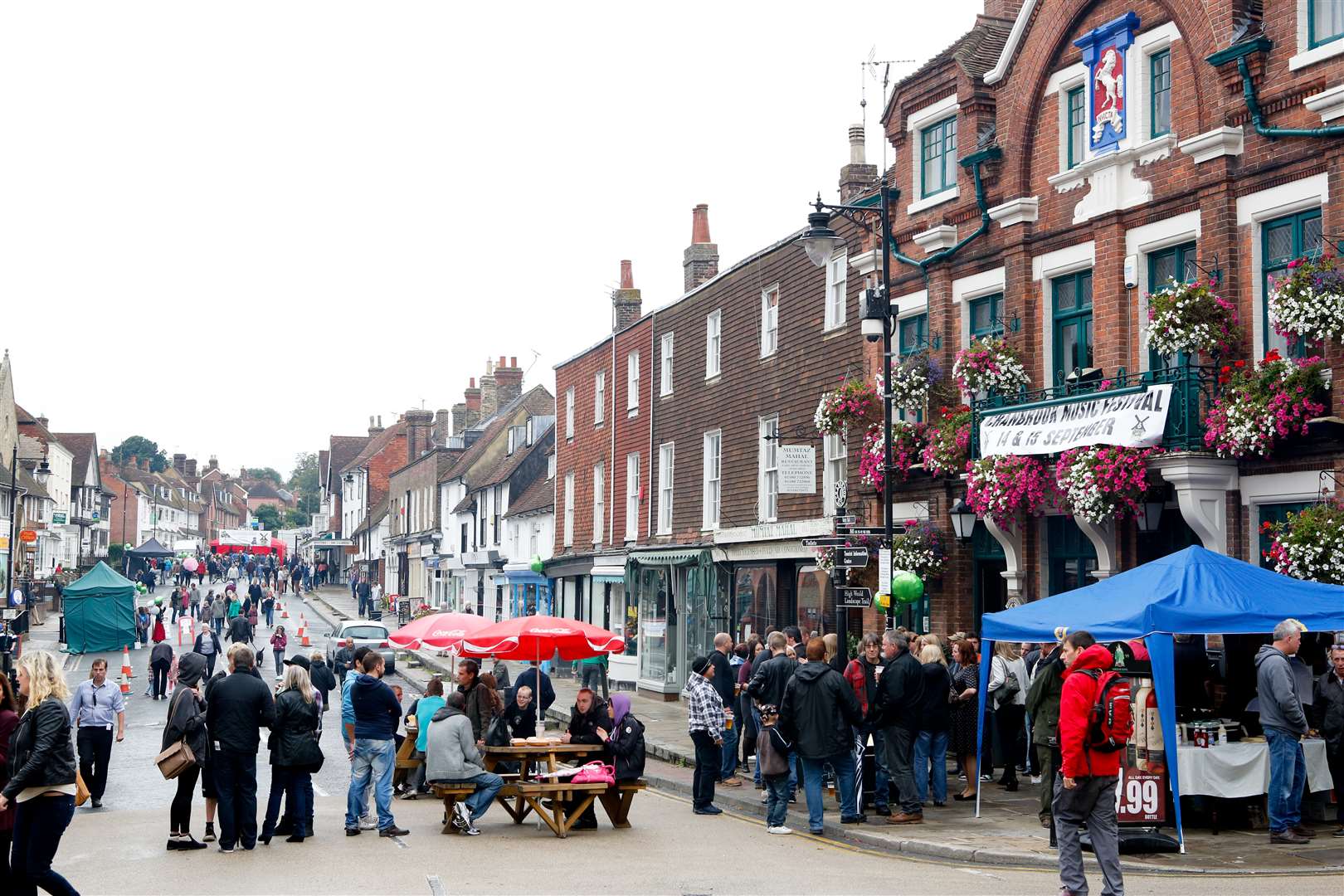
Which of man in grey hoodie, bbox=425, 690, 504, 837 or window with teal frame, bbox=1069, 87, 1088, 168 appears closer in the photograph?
man in grey hoodie, bbox=425, 690, 504, 837

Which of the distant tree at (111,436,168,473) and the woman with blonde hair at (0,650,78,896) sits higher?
the distant tree at (111,436,168,473)

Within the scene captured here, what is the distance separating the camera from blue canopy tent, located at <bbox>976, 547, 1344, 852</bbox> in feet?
42.9

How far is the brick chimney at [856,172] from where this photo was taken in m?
28.2

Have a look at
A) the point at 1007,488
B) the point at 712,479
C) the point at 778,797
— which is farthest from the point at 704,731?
the point at 712,479

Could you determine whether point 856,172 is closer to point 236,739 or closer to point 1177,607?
point 1177,607

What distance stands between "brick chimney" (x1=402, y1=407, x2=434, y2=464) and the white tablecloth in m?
69.0

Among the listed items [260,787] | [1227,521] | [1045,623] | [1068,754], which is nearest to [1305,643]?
[1227,521]

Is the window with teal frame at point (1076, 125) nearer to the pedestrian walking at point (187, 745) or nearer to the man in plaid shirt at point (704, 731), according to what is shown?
the man in plaid shirt at point (704, 731)

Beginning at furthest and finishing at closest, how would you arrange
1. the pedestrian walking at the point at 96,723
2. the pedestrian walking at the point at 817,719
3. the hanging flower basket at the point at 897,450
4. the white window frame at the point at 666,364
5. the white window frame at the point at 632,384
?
the white window frame at the point at 632,384
the white window frame at the point at 666,364
the hanging flower basket at the point at 897,450
the pedestrian walking at the point at 96,723
the pedestrian walking at the point at 817,719

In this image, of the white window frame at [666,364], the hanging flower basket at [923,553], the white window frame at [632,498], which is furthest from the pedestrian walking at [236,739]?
the white window frame at [632,498]

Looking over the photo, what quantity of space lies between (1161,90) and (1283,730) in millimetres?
9161

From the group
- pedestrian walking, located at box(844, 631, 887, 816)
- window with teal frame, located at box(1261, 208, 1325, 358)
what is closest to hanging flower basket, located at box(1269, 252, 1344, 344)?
window with teal frame, located at box(1261, 208, 1325, 358)

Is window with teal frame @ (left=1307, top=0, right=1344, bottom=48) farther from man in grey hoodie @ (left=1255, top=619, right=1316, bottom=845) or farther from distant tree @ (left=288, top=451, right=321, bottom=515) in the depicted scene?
distant tree @ (left=288, top=451, right=321, bottom=515)

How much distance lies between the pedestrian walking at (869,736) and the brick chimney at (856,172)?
13.3 meters
